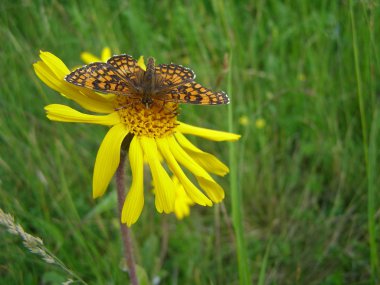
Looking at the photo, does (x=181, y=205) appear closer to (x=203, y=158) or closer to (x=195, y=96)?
(x=203, y=158)

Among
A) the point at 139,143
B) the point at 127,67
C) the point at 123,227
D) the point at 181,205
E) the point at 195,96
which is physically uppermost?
the point at 127,67

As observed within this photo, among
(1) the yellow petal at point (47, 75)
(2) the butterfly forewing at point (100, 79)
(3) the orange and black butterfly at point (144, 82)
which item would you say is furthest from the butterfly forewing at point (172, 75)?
(1) the yellow petal at point (47, 75)

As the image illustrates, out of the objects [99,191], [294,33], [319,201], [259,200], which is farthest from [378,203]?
[99,191]

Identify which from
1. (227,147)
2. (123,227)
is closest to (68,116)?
(123,227)

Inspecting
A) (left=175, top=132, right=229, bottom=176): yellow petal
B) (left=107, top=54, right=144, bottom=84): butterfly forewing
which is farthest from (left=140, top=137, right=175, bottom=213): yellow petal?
(left=107, top=54, right=144, bottom=84): butterfly forewing

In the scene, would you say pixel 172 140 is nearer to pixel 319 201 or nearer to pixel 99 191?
pixel 99 191

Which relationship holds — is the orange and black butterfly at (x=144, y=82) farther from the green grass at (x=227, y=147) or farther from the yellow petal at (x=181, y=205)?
the yellow petal at (x=181, y=205)
